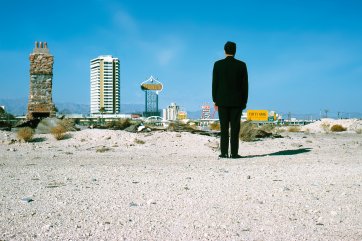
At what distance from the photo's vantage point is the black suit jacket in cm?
716

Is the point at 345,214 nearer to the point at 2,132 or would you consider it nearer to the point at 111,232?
the point at 111,232

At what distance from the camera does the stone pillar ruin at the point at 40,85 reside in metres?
16.4

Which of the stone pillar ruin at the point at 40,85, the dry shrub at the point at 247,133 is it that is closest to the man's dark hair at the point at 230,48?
the dry shrub at the point at 247,133

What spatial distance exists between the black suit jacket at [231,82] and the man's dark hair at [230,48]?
118 millimetres

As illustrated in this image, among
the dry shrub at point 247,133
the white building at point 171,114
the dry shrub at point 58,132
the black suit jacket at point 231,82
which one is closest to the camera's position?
the black suit jacket at point 231,82

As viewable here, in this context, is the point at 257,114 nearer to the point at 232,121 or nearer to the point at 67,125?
the point at 67,125

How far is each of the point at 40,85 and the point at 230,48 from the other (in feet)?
37.7

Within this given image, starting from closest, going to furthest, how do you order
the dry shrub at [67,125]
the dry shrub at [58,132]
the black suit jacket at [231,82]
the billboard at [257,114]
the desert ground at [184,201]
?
the desert ground at [184,201], the black suit jacket at [231,82], the dry shrub at [58,132], the dry shrub at [67,125], the billboard at [257,114]

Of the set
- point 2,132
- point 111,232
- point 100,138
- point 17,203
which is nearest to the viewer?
point 111,232

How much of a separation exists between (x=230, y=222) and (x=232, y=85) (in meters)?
4.59

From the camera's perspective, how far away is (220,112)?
7.28 metres

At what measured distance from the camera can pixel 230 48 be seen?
7340 millimetres

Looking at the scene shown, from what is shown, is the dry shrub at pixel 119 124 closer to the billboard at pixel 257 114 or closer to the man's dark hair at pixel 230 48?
the man's dark hair at pixel 230 48

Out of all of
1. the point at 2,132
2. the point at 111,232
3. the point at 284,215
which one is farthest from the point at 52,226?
the point at 2,132
